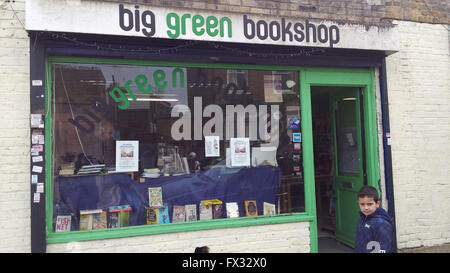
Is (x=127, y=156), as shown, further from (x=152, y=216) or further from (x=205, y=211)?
(x=205, y=211)

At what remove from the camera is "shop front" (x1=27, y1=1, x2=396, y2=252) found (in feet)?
12.8

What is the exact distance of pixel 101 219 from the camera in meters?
4.20

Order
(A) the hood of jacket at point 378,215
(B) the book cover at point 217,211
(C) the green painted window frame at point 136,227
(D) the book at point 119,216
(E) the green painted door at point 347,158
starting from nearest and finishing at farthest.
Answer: (A) the hood of jacket at point 378,215
(C) the green painted window frame at point 136,227
(D) the book at point 119,216
(B) the book cover at point 217,211
(E) the green painted door at point 347,158

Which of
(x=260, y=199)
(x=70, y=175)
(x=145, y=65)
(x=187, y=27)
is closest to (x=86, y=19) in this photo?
(x=145, y=65)

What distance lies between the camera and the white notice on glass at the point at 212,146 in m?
4.66

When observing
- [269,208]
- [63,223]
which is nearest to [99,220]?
[63,223]

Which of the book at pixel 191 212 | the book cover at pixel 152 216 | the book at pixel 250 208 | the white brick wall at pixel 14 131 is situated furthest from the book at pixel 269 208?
the white brick wall at pixel 14 131

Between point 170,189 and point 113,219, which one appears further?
point 170,189

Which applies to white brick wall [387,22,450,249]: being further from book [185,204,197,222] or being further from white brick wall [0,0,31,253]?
white brick wall [0,0,31,253]

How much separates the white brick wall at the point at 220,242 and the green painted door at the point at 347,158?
1174mm

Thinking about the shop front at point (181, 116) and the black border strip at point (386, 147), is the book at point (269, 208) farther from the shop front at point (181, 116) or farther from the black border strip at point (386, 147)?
the black border strip at point (386, 147)

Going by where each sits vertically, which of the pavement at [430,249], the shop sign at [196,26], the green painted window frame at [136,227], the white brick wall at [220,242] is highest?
the shop sign at [196,26]

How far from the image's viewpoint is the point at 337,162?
19.1 feet

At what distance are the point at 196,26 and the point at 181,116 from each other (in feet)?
4.04
